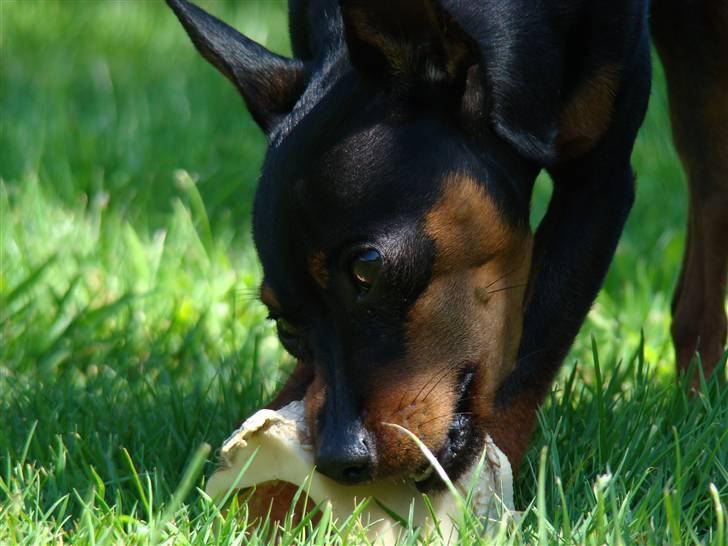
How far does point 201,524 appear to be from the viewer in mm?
2438

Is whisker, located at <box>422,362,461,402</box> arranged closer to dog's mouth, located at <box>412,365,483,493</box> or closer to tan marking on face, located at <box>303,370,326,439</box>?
dog's mouth, located at <box>412,365,483,493</box>

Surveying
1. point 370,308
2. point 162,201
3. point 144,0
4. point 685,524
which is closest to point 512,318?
point 370,308

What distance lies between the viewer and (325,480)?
249 cm

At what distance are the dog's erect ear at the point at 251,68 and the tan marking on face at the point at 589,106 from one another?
64 centimetres

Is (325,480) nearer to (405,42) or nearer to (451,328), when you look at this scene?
(451,328)

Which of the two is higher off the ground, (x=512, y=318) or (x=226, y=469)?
(x=512, y=318)

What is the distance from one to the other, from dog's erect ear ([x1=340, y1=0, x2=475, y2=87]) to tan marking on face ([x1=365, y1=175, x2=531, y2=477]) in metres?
0.25

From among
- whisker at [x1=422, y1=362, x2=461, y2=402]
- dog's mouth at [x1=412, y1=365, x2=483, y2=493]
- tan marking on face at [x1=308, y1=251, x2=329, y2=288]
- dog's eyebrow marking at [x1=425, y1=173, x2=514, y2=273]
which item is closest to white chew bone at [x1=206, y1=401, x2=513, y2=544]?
dog's mouth at [x1=412, y1=365, x2=483, y2=493]

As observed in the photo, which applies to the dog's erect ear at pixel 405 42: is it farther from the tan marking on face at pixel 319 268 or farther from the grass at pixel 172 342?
the grass at pixel 172 342

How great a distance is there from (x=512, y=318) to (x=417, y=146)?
455mm

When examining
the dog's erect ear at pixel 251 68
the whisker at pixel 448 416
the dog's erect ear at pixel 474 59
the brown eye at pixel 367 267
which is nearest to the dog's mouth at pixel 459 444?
the whisker at pixel 448 416

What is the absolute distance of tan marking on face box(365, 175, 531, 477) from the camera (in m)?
2.52

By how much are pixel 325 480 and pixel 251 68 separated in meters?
1.05

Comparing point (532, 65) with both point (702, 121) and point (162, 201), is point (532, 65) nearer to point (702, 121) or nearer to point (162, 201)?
point (702, 121)
